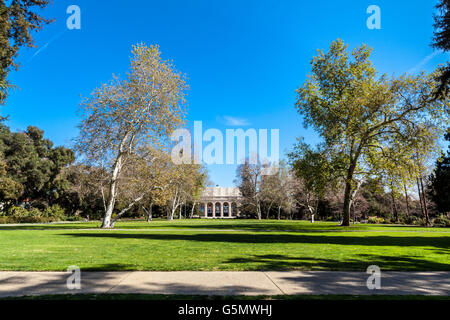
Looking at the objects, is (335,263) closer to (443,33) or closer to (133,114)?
(443,33)

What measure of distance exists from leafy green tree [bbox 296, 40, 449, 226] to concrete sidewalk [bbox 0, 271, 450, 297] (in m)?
20.8

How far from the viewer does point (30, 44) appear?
678 inches

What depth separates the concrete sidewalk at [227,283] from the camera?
14.8 feet

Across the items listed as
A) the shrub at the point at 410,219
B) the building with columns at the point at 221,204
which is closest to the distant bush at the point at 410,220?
the shrub at the point at 410,219

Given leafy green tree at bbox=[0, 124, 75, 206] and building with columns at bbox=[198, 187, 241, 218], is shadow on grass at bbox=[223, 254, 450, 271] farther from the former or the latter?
building with columns at bbox=[198, 187, 241, 218]

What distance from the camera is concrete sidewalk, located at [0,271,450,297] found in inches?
178

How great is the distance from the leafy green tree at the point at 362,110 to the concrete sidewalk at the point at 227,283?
20.8 m

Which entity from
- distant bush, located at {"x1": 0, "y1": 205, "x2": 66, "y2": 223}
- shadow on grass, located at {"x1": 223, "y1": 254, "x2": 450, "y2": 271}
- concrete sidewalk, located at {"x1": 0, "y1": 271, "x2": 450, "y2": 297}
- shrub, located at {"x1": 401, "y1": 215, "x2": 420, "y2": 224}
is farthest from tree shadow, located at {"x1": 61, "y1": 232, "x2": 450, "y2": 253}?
shrub, located at {"x1": 401, "y1": 215, "x2": 420, "y2": 224}

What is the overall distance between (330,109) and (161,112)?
16.1 metres

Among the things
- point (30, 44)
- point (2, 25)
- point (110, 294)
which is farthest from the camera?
point (30, 44)

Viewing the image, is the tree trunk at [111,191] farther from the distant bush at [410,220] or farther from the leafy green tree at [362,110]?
the distant bush at [410,220]

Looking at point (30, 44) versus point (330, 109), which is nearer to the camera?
point (30, 44)
